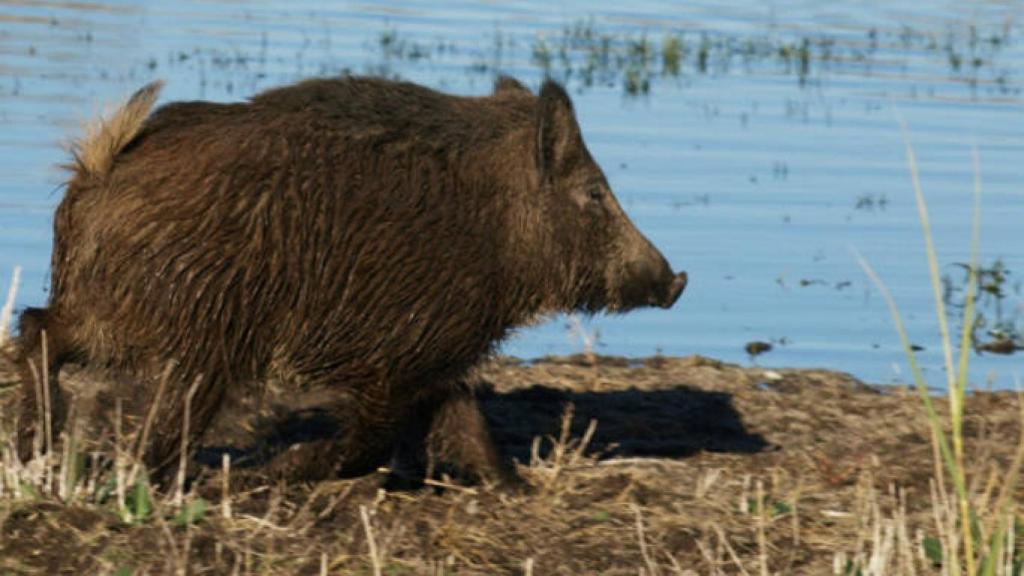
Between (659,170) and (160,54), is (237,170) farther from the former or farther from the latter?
(160,54)

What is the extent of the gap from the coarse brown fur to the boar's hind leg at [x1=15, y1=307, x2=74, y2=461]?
0.4 inches

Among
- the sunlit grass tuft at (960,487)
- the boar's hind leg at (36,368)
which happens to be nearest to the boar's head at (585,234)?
the sunlit grass tuft at (960,487)

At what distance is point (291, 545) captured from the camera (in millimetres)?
6770

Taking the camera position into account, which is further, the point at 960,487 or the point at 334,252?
the point at 334,252

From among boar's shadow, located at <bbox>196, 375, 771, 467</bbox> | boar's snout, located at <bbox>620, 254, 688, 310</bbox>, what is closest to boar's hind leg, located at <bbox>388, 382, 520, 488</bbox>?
boar's shadow, located at <bbox>196, 375, 771, 467</bbox>

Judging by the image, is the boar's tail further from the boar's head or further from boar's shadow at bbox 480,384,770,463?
boar's shadow at bbox 480,384,770,463

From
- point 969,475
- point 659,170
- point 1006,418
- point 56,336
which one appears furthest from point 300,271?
point 659,170

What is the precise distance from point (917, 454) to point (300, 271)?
273 centimetres

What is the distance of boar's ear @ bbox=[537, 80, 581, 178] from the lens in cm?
812

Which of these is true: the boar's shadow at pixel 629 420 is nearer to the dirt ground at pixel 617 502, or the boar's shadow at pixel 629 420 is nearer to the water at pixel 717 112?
the dirt ground at pixel 617 502

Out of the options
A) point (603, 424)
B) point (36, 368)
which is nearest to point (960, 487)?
point (36, 368)

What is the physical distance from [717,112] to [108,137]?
438 inches

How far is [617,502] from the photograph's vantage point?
301 inches

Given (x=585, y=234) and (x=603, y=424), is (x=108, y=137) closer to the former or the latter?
(x=585, y=234)
